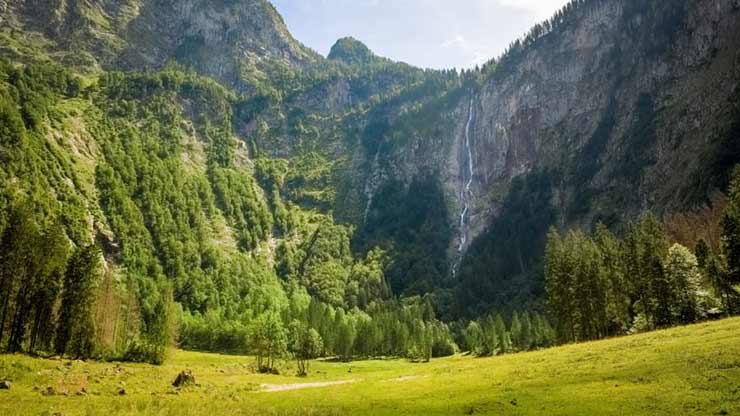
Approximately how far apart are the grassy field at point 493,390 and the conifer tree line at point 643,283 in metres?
22.6

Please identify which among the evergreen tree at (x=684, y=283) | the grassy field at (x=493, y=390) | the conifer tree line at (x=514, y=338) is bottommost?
the grassy field at (x=493, y=390)

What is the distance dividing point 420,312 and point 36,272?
141277 millimetres

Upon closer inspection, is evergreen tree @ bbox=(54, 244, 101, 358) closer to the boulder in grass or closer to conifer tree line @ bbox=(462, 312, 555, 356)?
the boulder in grass

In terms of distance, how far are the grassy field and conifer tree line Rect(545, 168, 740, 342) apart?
22648mm

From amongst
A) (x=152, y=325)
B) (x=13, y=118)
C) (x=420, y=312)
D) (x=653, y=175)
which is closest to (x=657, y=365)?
(x=152, y=325)

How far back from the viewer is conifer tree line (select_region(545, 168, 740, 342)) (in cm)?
7475

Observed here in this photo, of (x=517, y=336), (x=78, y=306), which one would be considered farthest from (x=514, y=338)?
(x=78, y=306)

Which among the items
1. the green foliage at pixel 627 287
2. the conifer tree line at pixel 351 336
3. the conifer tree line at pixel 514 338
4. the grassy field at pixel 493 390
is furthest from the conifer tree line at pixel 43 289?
the conifer tree line at pixel 514 338

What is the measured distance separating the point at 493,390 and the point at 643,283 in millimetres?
51151

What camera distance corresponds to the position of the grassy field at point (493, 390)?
3203 cm

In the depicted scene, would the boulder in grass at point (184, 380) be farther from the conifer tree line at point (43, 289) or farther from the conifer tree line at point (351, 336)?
the conifer tree line at point (351, 336)

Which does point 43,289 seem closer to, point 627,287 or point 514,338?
point 627,287

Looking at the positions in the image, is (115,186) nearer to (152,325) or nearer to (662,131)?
(152,325)

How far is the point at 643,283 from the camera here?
80.2 m
